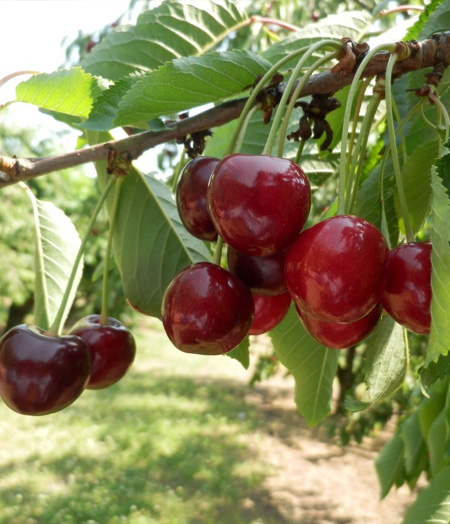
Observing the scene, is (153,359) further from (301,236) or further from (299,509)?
(301,236)

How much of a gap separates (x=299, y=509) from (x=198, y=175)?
249 inches

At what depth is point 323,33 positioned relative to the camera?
5.08 ft

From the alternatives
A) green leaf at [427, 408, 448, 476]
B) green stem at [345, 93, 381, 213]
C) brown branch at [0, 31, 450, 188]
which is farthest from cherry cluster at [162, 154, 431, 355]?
green leaf at [427, 408, 448, 476]

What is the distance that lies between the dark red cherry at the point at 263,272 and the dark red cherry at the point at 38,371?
0.37 meters

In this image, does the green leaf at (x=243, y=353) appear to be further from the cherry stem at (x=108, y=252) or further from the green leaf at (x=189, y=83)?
the green leaf at (x=189, y=83)

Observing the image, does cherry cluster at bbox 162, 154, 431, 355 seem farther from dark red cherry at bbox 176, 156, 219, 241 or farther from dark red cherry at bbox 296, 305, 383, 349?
dark red cherry at bbox 176, 156, 219, 241

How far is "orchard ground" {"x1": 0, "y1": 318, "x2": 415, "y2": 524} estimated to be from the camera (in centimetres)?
638

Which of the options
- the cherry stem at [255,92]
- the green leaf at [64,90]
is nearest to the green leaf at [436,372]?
the cherry stem at [255,92]

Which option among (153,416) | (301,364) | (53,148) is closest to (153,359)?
(153,416)

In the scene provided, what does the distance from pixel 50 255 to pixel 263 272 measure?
716mm

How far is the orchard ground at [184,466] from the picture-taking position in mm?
6379

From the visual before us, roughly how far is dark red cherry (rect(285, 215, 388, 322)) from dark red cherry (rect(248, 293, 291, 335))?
0.22m

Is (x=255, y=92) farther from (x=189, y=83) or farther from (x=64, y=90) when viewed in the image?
(x=64, y=90)

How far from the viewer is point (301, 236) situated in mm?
770
